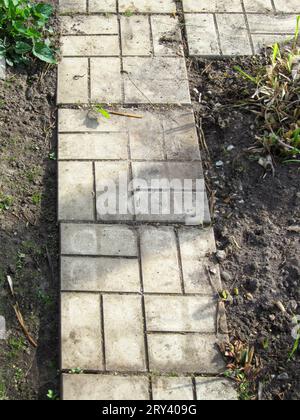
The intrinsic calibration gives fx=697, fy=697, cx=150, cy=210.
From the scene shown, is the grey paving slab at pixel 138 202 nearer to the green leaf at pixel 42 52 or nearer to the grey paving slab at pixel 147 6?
the grey paving slab at pixel 147 6

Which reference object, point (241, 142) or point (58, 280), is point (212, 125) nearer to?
point (241, 142)

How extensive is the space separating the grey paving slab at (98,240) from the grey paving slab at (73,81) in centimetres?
94

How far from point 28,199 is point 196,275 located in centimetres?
99

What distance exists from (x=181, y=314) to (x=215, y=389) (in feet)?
1.31

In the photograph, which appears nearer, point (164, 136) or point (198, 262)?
point (198, 262)

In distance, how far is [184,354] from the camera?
3197 mm

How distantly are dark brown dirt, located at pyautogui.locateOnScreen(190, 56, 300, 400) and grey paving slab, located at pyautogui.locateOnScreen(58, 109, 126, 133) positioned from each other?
52 centimetres

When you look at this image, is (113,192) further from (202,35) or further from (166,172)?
(202,35)

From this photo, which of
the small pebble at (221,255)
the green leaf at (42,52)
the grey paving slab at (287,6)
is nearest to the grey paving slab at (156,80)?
the green leaf at (42,52)

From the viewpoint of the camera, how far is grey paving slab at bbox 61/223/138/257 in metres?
3.50

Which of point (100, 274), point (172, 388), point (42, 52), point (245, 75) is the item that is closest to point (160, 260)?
point (100, 274)

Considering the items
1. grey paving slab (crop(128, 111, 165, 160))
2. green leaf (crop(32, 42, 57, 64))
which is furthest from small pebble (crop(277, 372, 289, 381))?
green leaf (crop(32, 42, 57, 64))

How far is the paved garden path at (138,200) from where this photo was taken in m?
3.16

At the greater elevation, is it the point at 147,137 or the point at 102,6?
the point at 102,6
